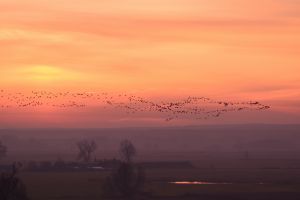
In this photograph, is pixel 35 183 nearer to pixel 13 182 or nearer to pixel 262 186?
pixel 262 186

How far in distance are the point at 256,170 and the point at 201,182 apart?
111ft

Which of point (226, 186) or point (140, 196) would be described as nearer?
point (140, 196)

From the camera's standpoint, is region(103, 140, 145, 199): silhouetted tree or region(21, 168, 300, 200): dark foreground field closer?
region(21, 168, 300, 200): dark foreground field

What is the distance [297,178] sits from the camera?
11531 centimetres

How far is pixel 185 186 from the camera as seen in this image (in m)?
102

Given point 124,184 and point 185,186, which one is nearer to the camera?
point 124,184

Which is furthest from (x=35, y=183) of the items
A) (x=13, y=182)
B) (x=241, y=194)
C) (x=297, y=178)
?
(x=13, y=182)

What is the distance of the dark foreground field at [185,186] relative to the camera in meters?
89.3

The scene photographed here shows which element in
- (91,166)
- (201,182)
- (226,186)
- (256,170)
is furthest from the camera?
(91,166)

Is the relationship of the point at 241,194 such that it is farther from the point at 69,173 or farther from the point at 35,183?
the point at 69,173

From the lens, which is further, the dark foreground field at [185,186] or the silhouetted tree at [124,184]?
the silhouetted tree at [124,184]

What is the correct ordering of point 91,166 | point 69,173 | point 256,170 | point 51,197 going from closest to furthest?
point 51,197, point 69,173, point 256,170, point 91,166

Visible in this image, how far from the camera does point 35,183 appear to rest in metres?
108

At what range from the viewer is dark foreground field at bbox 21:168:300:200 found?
89.3m
